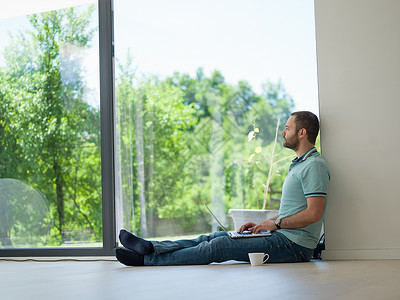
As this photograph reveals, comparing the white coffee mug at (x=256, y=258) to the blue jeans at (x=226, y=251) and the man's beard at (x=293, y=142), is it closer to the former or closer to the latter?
the blue jeans at (x=226, y=251)

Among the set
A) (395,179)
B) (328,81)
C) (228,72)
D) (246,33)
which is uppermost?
(246,33)

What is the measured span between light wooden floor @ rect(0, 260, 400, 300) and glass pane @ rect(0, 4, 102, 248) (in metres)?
1.01

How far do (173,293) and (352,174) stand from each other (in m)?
1.68

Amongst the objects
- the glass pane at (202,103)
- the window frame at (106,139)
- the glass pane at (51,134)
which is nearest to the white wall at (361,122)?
the glass pane at (202,103)

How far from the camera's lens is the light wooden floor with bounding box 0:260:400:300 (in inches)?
71.4

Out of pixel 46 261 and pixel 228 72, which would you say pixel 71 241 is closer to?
pixel 46 261

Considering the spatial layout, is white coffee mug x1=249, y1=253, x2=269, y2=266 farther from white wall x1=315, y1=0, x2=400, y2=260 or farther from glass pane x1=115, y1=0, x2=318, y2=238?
glass pane x1=115, y1=0, x2=318, y2=238

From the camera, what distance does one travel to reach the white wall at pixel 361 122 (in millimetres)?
3064

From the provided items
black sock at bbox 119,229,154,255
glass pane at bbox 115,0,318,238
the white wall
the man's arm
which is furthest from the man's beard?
black sock at bbox 119,229,154,255

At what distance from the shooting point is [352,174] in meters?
3.13

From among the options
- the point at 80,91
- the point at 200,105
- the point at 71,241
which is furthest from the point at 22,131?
the point at 200,105

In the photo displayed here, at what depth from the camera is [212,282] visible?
84.0 inches

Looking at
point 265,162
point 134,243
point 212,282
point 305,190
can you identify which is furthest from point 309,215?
point 265,162

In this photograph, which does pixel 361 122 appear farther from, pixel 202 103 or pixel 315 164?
pixel 202 103
